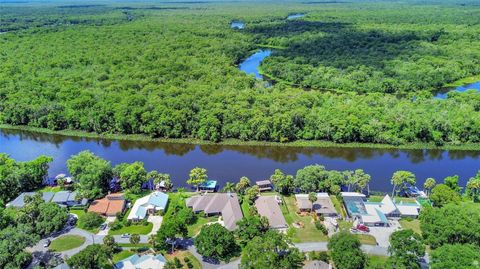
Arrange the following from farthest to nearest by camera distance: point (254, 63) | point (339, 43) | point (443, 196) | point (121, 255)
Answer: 1. point (339, 43)
2. point (254, 63)
3. point (443, 196)
4. point (121, 255)

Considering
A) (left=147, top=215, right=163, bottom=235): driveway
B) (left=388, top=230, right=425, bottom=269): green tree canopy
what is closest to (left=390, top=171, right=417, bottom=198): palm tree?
(left=388, top=230, right=425, bottom=269): green tree canopy

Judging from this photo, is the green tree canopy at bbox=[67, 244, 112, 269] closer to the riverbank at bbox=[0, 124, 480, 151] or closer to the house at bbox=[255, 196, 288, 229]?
the house at bbox=[255, 196, 288, 229]

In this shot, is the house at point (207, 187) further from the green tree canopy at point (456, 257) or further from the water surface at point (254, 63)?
the water surface at point (254, 63)

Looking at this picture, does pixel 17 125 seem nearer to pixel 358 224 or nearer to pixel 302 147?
pixel 302 147

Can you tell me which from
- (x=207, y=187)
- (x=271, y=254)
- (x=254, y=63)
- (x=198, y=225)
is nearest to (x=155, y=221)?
(x=198, y=225)

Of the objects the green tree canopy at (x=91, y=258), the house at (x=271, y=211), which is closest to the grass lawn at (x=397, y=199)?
the house at (x=271, y=211)

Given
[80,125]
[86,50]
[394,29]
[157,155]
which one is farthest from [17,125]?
[394,29]

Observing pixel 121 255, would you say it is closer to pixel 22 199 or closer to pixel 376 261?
pixel 22 199
